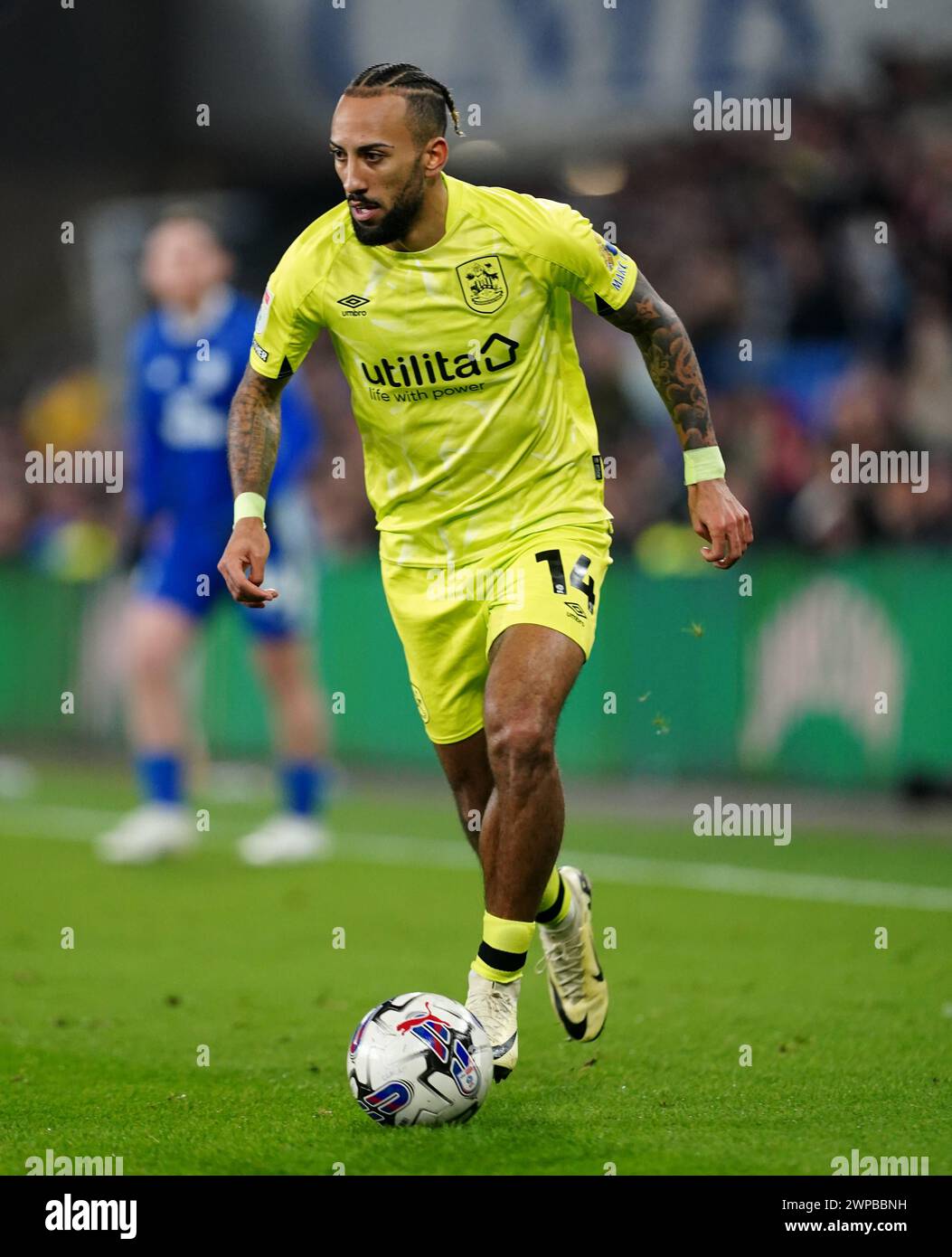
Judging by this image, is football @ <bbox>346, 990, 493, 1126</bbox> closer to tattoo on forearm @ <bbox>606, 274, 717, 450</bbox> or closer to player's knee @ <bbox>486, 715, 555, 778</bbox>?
player's knee @ <bbox>486, 715, 555, 778</bbox>

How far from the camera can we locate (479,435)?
20.2 ft

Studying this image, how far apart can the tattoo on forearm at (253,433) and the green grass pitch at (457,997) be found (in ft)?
5.85

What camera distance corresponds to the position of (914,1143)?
5.16 metres

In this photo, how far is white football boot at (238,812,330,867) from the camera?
11.3 metres

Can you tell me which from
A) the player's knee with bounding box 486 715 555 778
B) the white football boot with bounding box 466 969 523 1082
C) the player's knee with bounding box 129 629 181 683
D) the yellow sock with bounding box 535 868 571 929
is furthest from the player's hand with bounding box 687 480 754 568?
the player's knee with bounding box 129 629 181 683

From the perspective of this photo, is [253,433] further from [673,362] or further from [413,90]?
[673,362]

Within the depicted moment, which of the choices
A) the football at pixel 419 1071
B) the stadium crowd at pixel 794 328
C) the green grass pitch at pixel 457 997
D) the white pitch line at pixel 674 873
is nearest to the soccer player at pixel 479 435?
the football at pixel 419 1071

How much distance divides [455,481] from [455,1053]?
1751mm

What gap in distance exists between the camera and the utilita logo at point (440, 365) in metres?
6.07

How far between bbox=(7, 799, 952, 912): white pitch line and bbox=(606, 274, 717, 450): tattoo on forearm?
13.8ft

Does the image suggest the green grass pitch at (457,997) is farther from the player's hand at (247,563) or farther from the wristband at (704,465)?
the wristband at (704,465)
